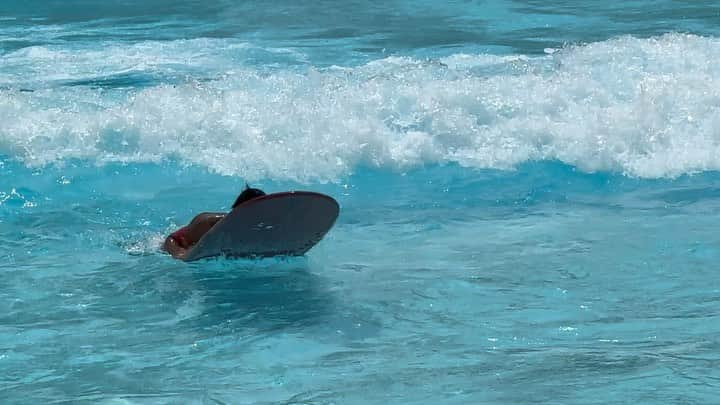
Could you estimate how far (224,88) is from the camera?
12094 millimetres

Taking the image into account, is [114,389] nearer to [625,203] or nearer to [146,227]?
[146,227]

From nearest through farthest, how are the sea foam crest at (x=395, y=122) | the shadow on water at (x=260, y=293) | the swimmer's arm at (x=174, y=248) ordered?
the shadow on water at (x=260, y=293), the swimmer's arm at (x=174, y=248), the sea foam crest at (x=395, y=122)

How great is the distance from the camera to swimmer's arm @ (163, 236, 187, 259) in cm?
754

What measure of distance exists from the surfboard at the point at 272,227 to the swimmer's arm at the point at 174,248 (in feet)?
0.25

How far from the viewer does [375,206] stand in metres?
9.34

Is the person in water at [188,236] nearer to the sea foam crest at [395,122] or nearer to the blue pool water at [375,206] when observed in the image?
the blue pool water at [375,206]

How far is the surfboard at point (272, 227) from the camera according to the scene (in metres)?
7.21

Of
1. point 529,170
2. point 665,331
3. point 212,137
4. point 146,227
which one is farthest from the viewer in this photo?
point 212,137

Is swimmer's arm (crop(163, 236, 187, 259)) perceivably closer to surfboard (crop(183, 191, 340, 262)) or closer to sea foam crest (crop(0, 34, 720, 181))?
surfboard (crop(183, 191, 340, 262))

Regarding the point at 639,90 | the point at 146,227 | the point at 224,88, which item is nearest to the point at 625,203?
the point at 639,90

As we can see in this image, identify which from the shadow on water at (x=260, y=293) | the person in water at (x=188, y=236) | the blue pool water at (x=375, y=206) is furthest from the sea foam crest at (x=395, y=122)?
the shadow on water at (x=260, y=293)

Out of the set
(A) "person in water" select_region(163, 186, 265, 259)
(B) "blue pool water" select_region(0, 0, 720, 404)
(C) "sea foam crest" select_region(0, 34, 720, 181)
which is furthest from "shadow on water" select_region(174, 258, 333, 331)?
(C) "sea foam crest" select_region(0, 34, 720, 181)

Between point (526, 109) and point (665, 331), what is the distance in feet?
17.6

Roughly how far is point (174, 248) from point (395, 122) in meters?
3.88
